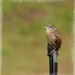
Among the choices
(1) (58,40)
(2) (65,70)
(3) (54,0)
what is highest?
(3) (54,0)

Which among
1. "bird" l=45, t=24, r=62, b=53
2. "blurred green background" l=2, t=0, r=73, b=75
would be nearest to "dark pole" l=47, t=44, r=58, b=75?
"bird" l=45, t=24, r=62, b=53

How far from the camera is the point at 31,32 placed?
3.00 meters

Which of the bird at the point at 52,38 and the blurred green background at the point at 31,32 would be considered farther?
the blurred green background at the point at 31,32

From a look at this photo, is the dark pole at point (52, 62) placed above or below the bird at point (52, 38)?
below

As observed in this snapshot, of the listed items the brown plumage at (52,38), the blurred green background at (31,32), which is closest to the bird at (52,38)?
the brown plumage at (52,38)

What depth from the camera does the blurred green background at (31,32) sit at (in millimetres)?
2742

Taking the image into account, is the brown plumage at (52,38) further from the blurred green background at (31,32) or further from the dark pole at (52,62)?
the blurred green background at (31,32)

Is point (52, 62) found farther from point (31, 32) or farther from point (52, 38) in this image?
point (31, 32)

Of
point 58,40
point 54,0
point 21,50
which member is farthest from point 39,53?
point 58,40

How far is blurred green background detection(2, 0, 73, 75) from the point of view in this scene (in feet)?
9.00

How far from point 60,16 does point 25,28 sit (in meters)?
0.25

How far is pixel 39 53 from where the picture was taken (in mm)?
2781

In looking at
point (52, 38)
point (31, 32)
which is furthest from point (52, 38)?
point (31, 32)

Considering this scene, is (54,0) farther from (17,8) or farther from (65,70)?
(17,8)
